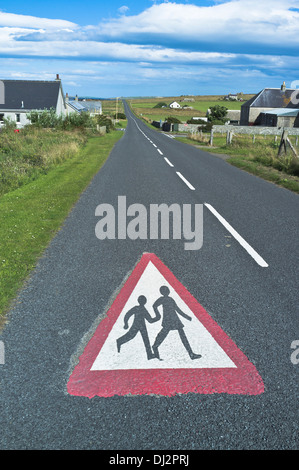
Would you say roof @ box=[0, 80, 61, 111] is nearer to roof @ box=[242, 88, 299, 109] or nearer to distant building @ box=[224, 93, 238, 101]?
roof @ box=[242, 88, 299, 109]

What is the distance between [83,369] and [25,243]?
3.94 meters

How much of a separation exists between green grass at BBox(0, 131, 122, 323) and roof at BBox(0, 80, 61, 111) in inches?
1690

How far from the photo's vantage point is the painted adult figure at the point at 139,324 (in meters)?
3.73

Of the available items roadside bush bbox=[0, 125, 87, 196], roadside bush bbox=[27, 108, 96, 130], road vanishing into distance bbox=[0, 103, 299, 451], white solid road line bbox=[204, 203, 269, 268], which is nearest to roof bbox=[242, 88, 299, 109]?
roadside bush bbox=[27, 108, 96, 130]

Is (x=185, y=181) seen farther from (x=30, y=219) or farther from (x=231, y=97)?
(x=231, y=97)

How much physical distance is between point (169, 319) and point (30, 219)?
5.23 m

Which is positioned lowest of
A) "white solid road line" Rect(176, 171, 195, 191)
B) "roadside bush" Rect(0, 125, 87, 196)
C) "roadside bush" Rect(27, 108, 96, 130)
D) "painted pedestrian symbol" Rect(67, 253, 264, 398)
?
"painted pedestrian symbol" Rect(67, 253, 264, 398)

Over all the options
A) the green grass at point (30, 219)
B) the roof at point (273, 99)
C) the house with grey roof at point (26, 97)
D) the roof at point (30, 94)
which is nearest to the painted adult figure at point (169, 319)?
the green grass at point (30, 219)

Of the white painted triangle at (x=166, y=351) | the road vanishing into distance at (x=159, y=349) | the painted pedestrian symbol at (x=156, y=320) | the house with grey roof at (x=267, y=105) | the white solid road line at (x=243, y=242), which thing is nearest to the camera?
the road vanishing into distance at (x=159, y=349)

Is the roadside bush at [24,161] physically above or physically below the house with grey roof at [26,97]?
below

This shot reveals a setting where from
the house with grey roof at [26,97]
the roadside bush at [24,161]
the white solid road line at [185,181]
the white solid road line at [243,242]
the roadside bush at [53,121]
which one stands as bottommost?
the white solid road line at [243,242]

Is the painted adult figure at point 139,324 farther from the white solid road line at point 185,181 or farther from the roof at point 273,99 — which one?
the roof at point 273,99

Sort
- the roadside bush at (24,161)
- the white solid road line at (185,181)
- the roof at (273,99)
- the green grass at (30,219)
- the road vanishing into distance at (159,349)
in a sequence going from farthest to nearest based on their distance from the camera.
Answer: the roof at (273,99) → the roadside bush at (24,161) → the white solid road line at (185,181) → the green grass at (30,219) → the road vanishing into distance at (159,349)

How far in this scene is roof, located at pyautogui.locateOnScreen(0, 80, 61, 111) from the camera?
53.3 meters
